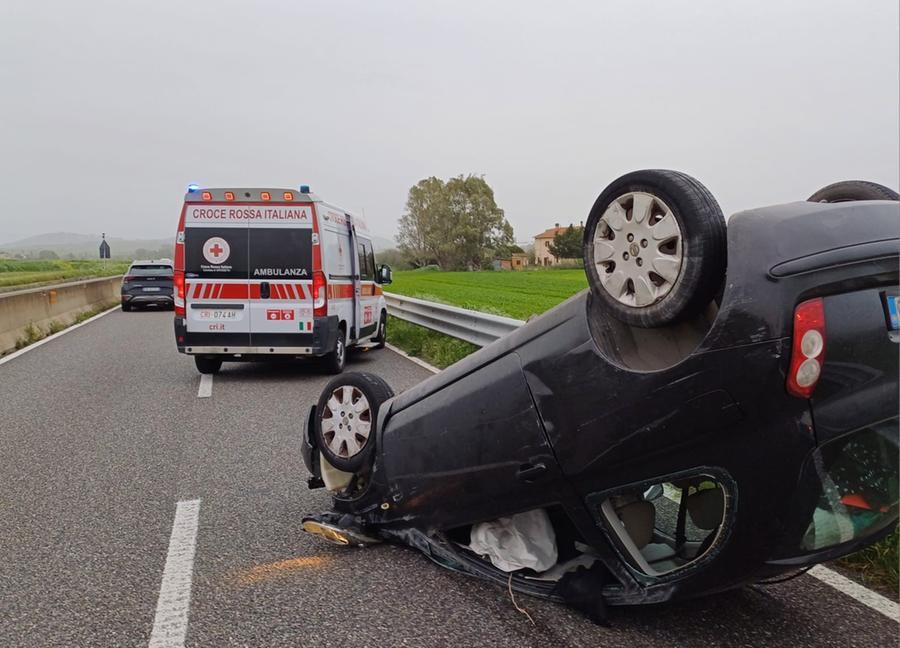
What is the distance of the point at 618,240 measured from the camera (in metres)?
2.78

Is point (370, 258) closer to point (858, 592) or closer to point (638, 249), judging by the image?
point (858, 592)

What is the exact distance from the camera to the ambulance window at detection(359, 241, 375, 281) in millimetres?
11891

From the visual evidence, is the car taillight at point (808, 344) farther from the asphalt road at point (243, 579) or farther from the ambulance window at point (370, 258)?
the ambulance window at point (370, 258)

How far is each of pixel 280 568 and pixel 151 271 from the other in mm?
23311

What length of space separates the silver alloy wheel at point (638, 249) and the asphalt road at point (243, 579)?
1.37 meters

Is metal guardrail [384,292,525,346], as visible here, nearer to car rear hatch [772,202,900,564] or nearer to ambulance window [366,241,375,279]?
ambulance window [366,241,375,279]

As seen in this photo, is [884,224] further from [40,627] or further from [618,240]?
[40,627]

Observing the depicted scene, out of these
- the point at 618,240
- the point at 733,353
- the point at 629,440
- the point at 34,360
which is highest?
the point at 618,240

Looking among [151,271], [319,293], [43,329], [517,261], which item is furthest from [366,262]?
[517,261]

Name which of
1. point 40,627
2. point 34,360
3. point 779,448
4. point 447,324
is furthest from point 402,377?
point 779,448

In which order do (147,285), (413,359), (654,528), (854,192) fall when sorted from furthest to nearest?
(147,285), (413,359), (654,528), (854,192)

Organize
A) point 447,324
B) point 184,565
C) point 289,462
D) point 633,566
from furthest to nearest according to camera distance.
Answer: point 447,324
point 289,462
point 184,565
point 633,566

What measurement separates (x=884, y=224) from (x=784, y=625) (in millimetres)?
1686

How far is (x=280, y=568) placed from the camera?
378cm
